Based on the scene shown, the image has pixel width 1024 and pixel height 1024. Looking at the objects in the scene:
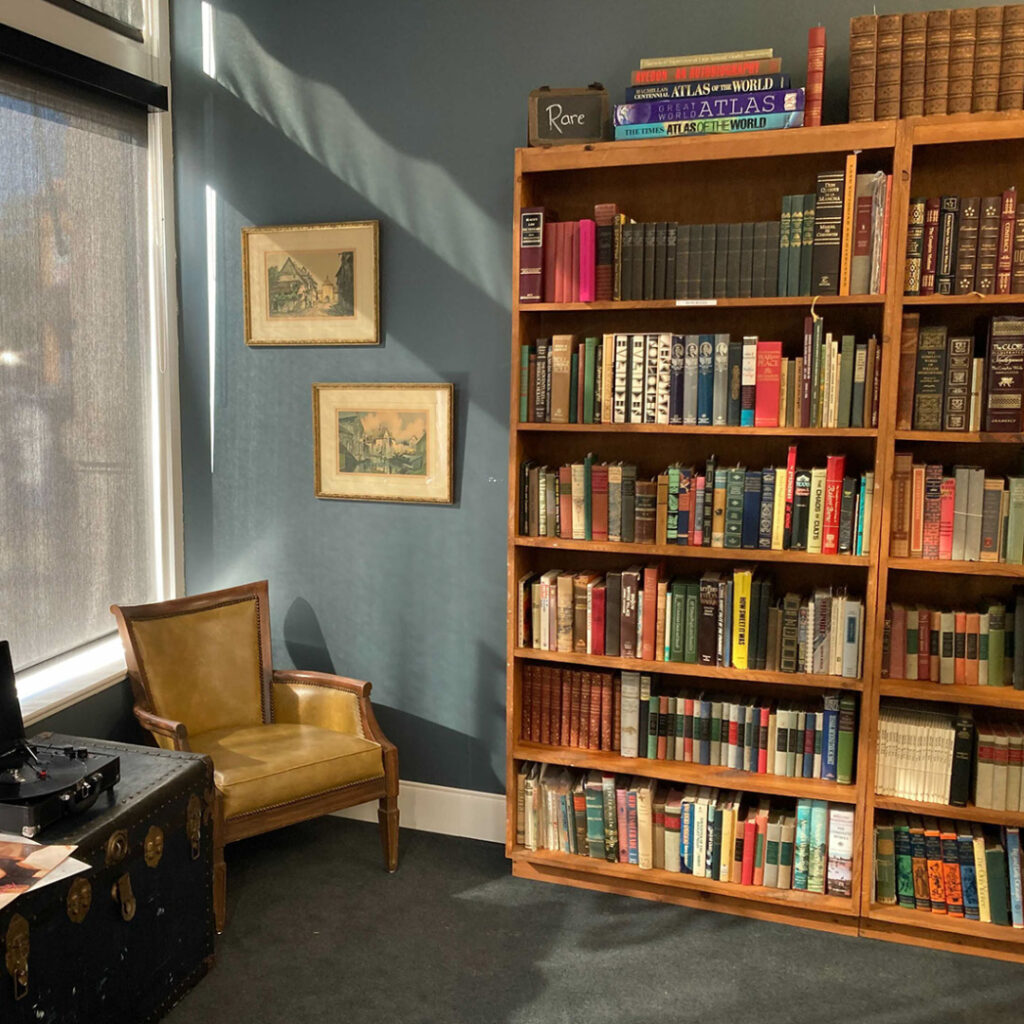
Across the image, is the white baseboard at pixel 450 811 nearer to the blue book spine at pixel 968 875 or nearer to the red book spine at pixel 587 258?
the blue book spine at pixel 968 875

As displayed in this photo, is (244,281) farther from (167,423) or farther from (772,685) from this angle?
(772,685)

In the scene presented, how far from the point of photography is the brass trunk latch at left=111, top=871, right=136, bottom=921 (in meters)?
2.12

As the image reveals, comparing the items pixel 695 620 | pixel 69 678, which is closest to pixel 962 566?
pixel 695 620

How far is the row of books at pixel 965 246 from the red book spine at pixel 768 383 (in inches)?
14.4

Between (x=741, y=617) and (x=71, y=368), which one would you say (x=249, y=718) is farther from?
(x=741, y=617)

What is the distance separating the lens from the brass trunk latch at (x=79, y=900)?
6.45 ft

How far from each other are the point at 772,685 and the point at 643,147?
166cm

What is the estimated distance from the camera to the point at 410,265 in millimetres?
3160

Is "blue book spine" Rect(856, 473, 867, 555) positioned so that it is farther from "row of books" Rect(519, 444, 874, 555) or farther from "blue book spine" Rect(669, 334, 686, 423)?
"blue book spine" Rect(669, 334, 686, 423)

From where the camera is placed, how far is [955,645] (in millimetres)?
2605

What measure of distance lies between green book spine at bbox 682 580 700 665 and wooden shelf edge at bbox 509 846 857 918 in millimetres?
657

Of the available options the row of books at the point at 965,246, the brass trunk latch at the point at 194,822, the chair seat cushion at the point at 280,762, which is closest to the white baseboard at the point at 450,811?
the chair seat cushion at the point at 280,762

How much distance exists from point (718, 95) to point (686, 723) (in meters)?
1.79

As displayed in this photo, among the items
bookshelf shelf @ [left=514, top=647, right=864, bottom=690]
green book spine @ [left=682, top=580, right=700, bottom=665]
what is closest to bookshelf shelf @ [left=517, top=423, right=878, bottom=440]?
green book spine @ [left=682, top=580, right=700, bottom=665]
